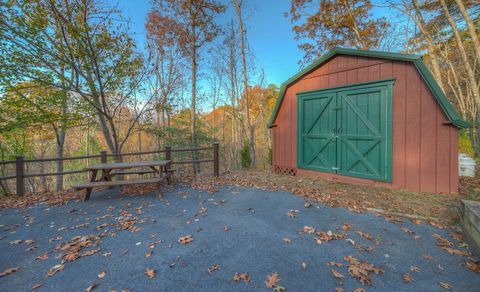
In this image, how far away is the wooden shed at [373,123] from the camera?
161 inches

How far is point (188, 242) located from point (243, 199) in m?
1.82

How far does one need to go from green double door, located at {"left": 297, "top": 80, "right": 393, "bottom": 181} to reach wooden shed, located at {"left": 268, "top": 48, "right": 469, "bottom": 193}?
19mm

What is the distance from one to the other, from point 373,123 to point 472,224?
2.98 meters

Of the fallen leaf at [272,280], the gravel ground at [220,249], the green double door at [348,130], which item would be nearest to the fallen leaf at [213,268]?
the gravel ground at [220,249]

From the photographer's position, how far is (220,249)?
2.46 metres

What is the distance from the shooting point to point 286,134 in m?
6.60

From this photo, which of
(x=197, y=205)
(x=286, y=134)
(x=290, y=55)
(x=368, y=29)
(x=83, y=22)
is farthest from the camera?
(x=290, y=55)

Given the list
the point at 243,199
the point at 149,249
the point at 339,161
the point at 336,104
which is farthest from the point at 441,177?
the point at 149,249

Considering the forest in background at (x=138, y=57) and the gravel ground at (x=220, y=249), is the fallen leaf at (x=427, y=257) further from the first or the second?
the forest in background at (x=138, y=57)

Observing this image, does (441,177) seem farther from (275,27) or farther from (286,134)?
(275,27)

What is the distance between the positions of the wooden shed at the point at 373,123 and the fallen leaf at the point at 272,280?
164 inches

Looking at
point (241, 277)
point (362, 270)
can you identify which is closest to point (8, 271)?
point (241, 277)

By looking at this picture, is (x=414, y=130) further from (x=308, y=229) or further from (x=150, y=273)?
(x=150, y=273)

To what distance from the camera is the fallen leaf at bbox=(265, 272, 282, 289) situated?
184 centimetres
